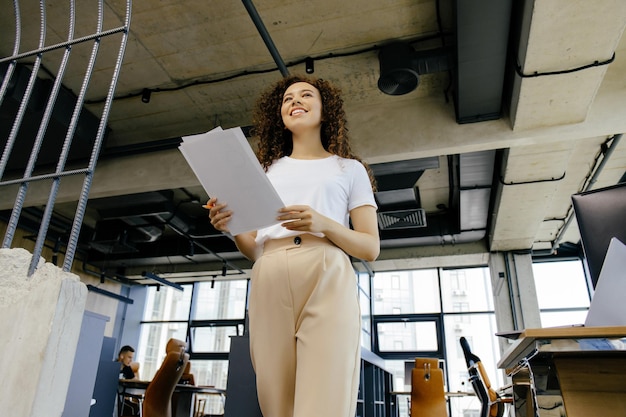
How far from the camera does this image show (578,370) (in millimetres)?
934

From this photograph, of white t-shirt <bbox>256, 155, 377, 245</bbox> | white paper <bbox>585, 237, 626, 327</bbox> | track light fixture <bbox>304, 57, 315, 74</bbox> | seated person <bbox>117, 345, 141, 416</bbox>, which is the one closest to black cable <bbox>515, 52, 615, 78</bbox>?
track light fixture <bbox>304, 57, 315, 74</bbox>

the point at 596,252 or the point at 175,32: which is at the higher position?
the point at 175,32

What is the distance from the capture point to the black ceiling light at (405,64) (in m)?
3.48

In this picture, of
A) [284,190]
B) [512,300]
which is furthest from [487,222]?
[284,190]

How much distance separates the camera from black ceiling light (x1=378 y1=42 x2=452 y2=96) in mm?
3477

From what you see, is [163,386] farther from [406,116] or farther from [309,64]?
[406,116]

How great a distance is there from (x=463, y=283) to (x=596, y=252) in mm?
7881

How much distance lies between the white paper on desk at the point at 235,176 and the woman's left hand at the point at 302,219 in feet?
0.08

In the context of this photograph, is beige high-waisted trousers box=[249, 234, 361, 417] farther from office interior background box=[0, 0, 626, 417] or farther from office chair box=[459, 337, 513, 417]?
office chair box=[459, 337, 513, 417]

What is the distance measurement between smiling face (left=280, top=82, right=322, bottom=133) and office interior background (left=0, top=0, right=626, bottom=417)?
0.64m

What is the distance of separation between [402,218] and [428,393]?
246cm

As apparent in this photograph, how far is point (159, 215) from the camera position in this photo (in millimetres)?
6461

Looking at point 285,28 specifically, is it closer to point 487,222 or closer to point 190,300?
point 487,222

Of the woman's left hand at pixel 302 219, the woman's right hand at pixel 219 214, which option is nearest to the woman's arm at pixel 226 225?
the woman's right hand at pixel 219 214
